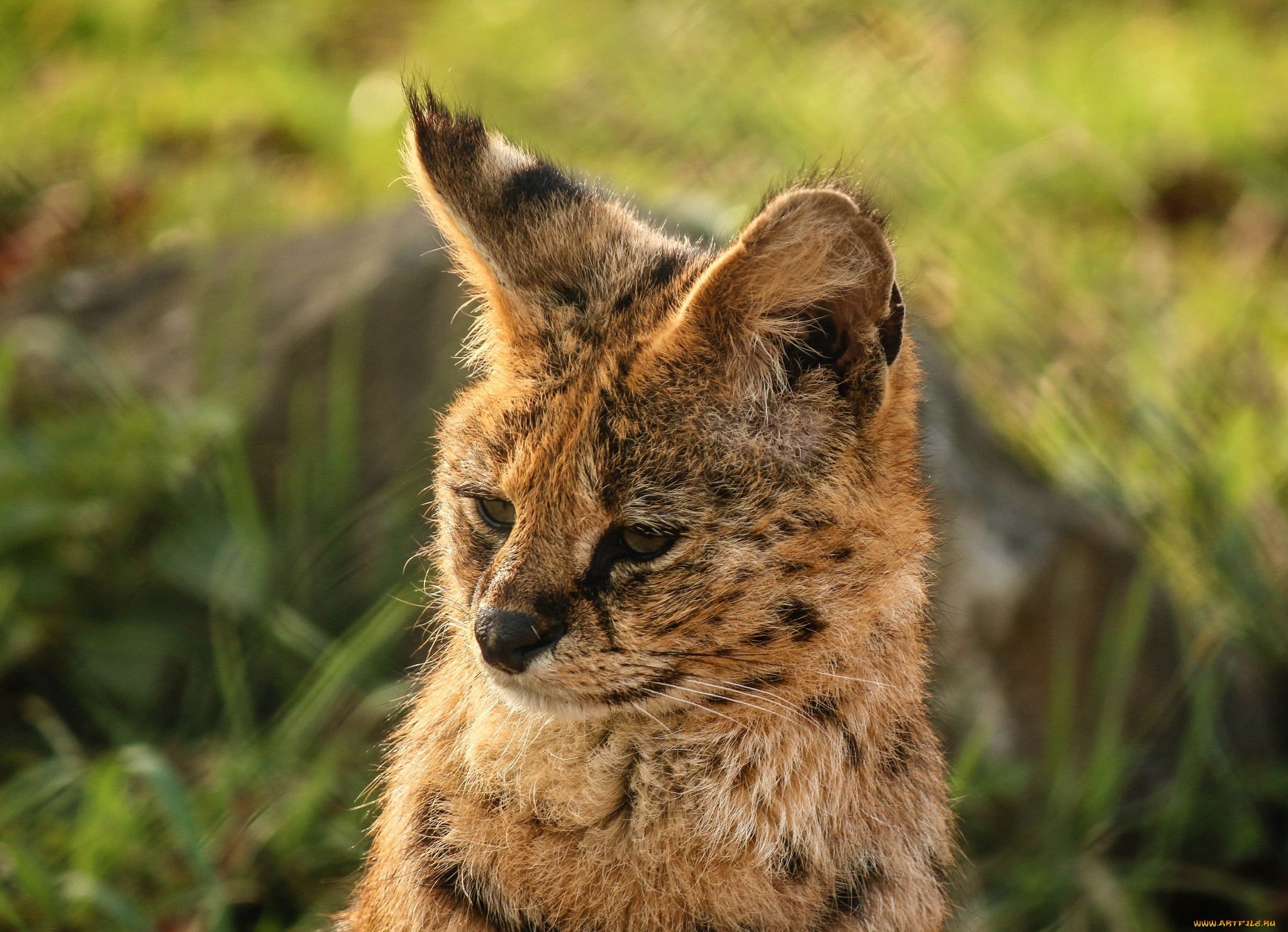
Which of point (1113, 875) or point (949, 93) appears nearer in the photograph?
point (1113, 875)

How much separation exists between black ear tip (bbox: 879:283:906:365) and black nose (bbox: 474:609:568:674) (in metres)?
0.97

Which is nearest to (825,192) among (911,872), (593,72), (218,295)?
(911,872)

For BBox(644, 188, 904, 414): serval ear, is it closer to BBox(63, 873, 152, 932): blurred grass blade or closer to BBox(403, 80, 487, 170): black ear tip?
BBox(403, 80, 487, 170): black ear tip

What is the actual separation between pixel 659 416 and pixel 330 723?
261 cm

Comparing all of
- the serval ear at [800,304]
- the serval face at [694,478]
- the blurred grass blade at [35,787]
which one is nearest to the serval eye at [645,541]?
the serval face at [694,478]

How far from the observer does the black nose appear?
2598 millimetres

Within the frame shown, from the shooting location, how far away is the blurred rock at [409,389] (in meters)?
5.09

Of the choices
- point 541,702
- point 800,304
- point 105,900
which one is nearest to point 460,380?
point 105,900

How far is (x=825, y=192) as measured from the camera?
2.63m

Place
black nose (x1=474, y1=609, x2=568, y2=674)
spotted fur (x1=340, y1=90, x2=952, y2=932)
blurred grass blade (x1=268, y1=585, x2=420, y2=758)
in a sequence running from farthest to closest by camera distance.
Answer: blurred grass blade (x1=268, y1=585, x2=420, y2=758)
spotted fur (x1=340, y1=90, x2=952, y2=932)
black nose (x1=474, y1=609, x2=568, y2=674)

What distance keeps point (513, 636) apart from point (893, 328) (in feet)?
3.54

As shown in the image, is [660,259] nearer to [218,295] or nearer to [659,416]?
[659,416]

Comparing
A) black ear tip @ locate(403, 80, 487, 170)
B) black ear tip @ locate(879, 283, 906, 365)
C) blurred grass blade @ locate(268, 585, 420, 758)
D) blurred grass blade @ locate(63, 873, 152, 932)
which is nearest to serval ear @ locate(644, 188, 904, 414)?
black ear tip @ locate(879, 283, 906, 365)

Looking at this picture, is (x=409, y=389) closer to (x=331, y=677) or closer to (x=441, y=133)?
(x=331, y=677)
